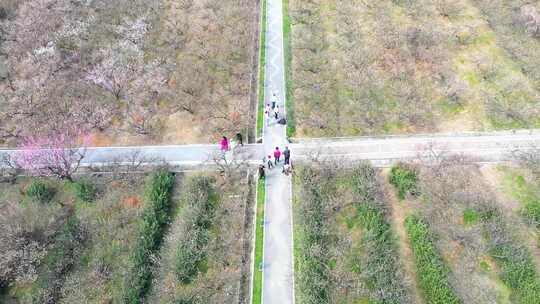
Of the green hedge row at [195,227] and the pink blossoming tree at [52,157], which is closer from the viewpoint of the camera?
the green hedge row at [195,227]

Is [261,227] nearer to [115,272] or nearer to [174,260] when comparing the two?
[174,260]

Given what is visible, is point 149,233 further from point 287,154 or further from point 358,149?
point 358,149

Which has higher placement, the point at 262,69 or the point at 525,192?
the point at 262,69

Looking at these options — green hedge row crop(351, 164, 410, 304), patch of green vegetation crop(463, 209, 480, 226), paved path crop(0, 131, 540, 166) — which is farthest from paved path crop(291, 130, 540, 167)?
patch of green vegetation crop(463, 209, 480, 226)

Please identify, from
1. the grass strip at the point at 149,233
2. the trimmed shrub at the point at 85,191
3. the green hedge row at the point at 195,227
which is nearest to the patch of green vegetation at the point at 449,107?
the green hedge row at the point at 195,227

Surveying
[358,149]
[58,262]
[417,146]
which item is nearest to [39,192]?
[58,262]

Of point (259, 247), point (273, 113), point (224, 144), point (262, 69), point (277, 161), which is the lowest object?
point (259, 247)

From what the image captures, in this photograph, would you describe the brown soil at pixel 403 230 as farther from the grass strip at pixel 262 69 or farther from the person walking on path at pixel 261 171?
the grass strip at pixel 262 69
